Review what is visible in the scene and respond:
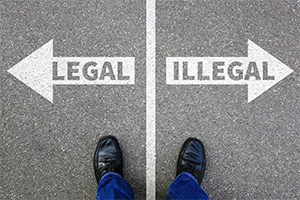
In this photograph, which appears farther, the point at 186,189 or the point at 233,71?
the point at 233,71

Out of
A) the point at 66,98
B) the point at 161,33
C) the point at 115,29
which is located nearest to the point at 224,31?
the point at 161,33

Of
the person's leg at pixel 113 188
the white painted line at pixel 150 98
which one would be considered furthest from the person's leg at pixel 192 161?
the person's leg at pixel 113 188

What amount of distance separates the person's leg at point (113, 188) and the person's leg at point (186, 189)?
25 cm

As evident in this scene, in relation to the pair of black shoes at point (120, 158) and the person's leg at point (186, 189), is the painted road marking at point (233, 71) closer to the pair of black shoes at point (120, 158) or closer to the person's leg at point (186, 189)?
the pair of black shoes at point (120, 158)

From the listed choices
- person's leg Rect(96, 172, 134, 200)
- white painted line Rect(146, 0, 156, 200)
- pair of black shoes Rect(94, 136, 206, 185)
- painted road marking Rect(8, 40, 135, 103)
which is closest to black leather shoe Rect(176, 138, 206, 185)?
pair of black shoes Rect(94, 136, 206, 185)

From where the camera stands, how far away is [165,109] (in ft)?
7.14

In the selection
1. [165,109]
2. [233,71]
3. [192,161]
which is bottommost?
Answer: [192,161]

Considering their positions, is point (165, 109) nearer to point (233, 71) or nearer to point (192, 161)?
point (192, 161)

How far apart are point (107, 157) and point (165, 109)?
466 mm

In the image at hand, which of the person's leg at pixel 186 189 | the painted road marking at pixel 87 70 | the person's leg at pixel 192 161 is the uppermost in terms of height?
the painted road marking at pixel 87 70

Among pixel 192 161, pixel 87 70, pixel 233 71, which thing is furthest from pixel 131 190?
pixel 233 71

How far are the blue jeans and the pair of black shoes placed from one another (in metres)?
0.06

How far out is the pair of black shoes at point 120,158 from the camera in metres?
2.17

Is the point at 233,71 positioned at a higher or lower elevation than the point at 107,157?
higher
